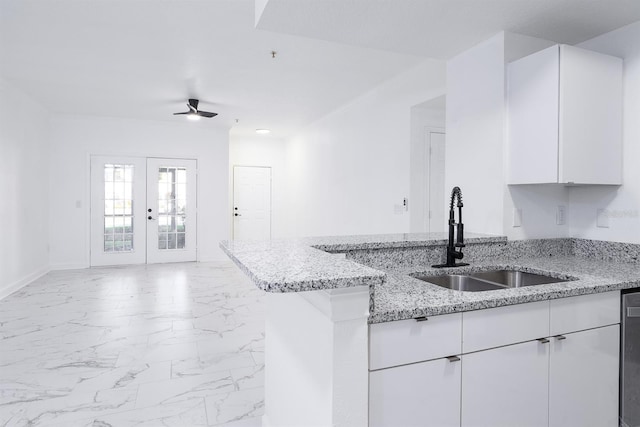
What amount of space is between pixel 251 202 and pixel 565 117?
268 inches

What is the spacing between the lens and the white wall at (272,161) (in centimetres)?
819

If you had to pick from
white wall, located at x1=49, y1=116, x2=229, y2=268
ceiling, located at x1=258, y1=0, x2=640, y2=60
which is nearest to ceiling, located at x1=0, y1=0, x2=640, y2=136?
ceiling, located at x1=258, y1=0, x2=640, y2=60

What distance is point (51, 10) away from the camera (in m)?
2.87

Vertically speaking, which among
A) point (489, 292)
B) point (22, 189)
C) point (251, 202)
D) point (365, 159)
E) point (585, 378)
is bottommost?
point (585, 378)

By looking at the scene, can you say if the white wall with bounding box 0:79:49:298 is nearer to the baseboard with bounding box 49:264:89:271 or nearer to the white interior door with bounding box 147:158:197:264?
the baseboard with bounding box 49:264:89:271

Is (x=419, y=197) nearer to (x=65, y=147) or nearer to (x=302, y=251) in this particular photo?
(x=302, y=251)

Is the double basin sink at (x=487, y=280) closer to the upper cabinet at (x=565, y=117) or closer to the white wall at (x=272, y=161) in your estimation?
the upper cabinet at (x=565, y=117)

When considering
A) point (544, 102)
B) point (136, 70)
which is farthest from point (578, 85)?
point (136, 70)

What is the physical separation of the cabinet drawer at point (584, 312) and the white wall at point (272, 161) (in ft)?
22.7

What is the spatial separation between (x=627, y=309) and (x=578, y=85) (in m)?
1.20

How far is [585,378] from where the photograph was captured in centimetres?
165

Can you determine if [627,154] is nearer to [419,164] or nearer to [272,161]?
[419,164]

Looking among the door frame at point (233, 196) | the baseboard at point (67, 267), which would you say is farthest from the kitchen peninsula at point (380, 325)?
the door frame at point (233, 196)

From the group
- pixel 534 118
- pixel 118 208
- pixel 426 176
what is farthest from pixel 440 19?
pixel 118 208
